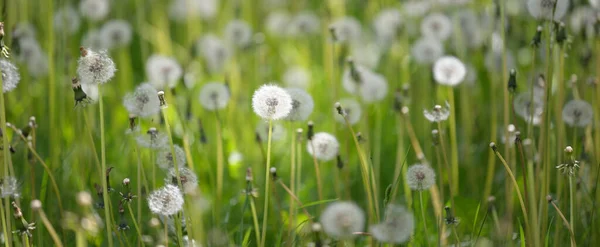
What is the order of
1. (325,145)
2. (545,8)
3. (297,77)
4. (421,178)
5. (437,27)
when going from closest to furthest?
(421,178) < (545,8) < (325,145) < (437,27) < (297,77)

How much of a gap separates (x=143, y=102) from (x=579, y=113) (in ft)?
2.68

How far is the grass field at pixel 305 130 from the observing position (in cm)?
103

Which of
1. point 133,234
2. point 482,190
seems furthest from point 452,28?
point 133,234

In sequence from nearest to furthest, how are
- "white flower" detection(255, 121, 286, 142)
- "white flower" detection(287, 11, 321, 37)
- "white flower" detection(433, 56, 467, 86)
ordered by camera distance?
"white flower" detection(433, 56, 467, 86) → "white flower" detection(255, 121, 286, 142) → "white flower" detection(287, 11, 321, 37)

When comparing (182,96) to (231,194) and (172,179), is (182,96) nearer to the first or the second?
(231,194)

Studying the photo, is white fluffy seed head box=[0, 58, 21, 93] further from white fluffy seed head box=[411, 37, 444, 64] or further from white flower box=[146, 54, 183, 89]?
white fluffy seed head box=[411, 37, 444, 64]

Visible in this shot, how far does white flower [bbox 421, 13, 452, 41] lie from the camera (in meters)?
1.93

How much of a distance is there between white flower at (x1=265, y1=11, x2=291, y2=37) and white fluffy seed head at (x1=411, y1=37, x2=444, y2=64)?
70 centimetres

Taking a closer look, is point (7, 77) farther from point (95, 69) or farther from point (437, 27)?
point (437, 27)

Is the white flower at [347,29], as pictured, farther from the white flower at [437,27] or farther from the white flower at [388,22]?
the white flower at [437,27]

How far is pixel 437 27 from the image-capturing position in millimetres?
1931

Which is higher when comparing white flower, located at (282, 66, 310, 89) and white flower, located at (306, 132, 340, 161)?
white flower, located at (282, 66, 310, 89)

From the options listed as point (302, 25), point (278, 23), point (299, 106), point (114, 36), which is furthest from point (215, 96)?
point (278, 23)

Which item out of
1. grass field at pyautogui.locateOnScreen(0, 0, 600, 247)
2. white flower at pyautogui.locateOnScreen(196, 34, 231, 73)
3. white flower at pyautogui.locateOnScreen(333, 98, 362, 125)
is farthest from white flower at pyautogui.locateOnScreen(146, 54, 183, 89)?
white flower at pyautogui.locateOnScreen(333, 98, 362, 125)
